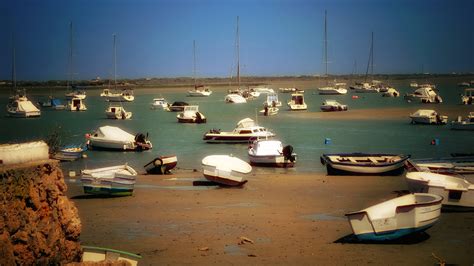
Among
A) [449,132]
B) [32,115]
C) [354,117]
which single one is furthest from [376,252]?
[32,115]

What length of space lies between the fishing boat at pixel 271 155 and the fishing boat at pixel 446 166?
29.9 feet

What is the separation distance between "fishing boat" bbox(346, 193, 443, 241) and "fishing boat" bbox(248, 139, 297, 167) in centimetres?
1822

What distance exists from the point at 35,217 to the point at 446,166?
764 inches

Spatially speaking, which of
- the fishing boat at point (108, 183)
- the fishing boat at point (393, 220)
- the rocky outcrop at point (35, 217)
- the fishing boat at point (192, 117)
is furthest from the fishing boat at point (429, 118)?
the rocky outcrop at point (35, 217)

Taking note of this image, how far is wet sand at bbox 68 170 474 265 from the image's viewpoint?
15.7 m

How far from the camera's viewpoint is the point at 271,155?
34.8 meters

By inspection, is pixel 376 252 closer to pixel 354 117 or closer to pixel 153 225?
pixel 153 225

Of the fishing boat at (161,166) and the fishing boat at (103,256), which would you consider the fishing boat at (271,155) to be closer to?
the fishing boat at (161,166)

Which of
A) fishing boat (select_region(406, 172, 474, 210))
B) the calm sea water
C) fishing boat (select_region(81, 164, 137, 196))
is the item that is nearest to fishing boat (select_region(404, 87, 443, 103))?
the calm sea water

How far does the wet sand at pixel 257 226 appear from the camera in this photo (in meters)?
15.7

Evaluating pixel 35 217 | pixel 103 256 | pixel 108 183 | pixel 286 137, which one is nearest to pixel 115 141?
pixel 286 137

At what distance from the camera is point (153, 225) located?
1950cm

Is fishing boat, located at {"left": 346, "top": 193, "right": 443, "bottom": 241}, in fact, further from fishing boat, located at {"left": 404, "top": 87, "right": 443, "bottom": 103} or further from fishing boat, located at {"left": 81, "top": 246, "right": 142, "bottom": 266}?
fishing boat, located at {"left": 404, "top": 87, "right": 443, "bottom": 103}

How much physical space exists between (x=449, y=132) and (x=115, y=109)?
48042mm
